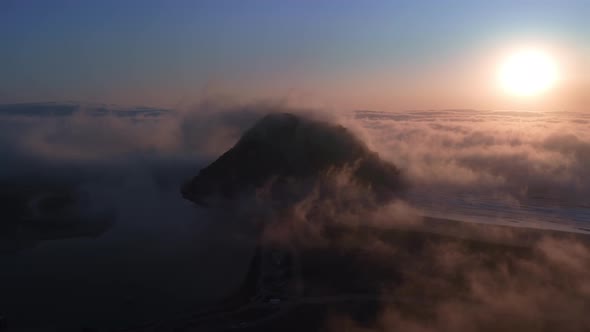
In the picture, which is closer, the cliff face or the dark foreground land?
the dark foreground land

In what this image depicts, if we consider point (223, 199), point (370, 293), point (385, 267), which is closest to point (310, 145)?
point (223, 199)

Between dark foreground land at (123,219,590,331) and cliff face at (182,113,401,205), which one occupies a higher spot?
cliff face at (182,113,401,205)

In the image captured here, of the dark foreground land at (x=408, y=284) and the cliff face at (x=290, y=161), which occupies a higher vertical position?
the cliff face at (x=290, y=161)

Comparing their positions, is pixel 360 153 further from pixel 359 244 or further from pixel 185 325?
pixel 185 325

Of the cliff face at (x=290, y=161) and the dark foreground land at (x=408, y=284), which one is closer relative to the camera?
the dark foreground land at (x=408, y=284)
